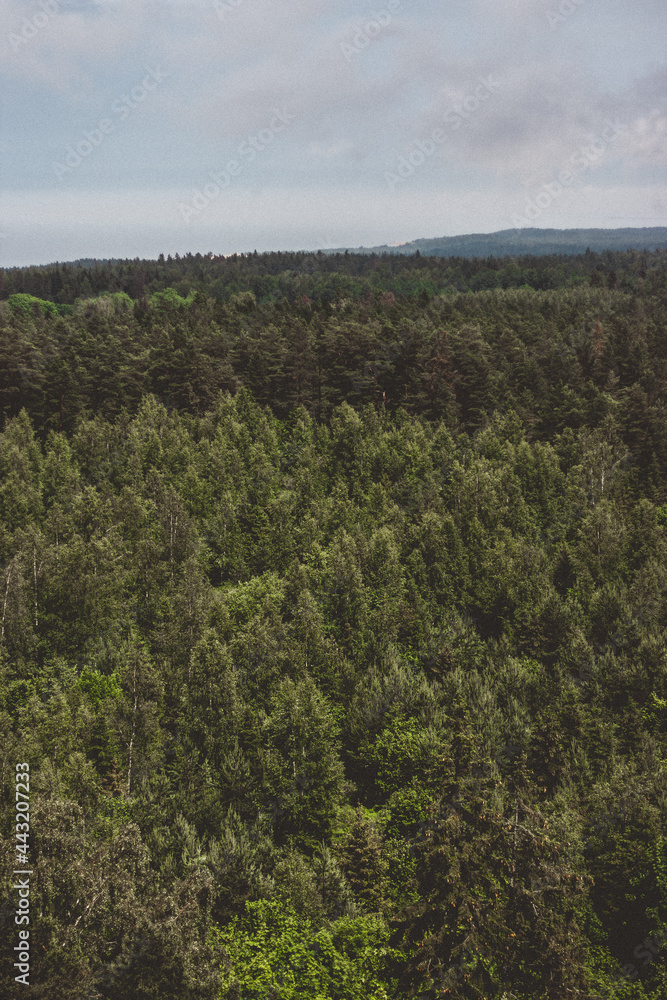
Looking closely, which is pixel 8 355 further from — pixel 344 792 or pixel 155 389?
pixel 344 792

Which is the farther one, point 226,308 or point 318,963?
point 226,308

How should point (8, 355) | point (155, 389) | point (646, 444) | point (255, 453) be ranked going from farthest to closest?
point (155, 389), point (8, 355), point (646, 444), point (255, 453)

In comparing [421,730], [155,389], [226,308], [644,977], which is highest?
[226,308]

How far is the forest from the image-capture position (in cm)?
1673

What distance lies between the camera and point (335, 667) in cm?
3891

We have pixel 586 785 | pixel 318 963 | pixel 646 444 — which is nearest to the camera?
pixel 318 963

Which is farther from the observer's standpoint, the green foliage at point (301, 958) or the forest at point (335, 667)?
the green foliage at point (301, 958)

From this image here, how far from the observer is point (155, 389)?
8062 centimetres

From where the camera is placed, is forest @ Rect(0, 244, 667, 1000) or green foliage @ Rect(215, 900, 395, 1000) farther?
green foliage @ Rect(215, 900, 395, 1000)

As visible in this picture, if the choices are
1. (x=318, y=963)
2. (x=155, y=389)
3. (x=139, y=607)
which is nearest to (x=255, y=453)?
(x=139, y=607)

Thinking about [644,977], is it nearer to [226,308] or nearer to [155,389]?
[155,389]

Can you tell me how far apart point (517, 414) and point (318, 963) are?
61.7 metres

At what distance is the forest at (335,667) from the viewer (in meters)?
16.7

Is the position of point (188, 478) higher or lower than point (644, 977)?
Answer: higher
